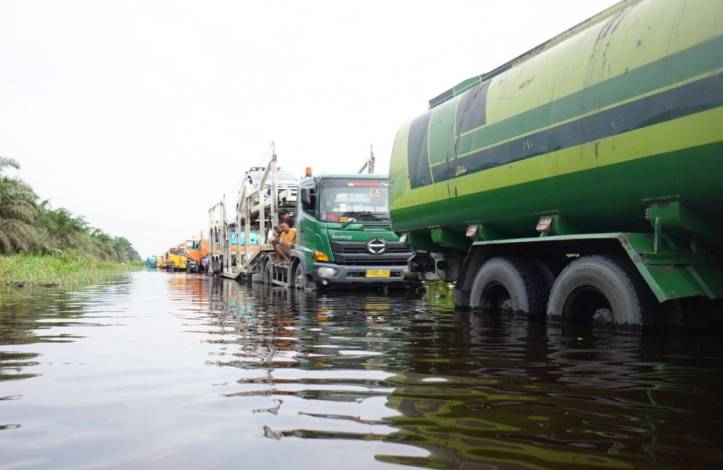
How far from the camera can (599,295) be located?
261 inches

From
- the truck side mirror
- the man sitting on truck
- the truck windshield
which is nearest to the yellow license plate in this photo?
the truck windshield

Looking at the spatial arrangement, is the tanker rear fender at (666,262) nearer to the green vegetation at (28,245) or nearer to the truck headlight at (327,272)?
the truck headlight at (327,272)

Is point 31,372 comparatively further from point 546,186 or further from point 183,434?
point 546,186

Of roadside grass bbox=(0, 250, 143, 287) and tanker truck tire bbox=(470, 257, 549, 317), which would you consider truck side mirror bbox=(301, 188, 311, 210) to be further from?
roadside grass bbox=(0, 250, 143, 287)

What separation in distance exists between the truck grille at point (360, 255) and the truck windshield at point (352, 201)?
1.90 ft

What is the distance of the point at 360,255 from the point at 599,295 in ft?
25.0

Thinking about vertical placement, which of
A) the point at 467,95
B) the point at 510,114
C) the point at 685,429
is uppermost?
the point at 467,95

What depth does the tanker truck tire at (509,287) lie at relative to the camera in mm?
7410

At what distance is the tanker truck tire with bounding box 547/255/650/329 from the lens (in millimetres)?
5699

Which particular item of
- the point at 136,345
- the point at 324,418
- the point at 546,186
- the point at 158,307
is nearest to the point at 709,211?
the point at 546,186

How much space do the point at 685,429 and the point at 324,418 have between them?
5.03 ft

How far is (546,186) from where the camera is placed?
6742 mm

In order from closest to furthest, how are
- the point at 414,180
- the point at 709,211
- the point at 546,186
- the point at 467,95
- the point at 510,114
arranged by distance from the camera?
the point at 709,211
the point at 546,186
the point at 510,114
the point at 467,95
the point at 414,180

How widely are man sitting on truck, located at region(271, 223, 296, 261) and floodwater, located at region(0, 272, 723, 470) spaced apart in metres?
10.2
